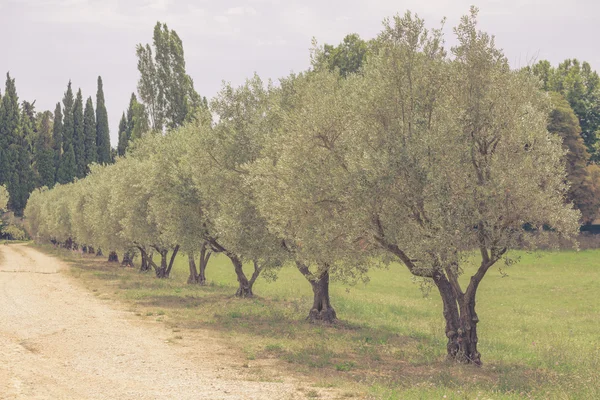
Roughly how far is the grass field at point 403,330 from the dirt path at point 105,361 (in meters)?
2.09

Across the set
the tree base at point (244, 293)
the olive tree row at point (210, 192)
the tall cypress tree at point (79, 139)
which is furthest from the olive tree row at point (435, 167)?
the tall cypress tree at point (79, 139)

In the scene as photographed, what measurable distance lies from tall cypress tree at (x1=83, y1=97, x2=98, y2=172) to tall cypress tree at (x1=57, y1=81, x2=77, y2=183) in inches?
146

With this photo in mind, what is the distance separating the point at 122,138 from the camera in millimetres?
152500

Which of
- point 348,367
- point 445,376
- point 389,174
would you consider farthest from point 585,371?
point 389,174

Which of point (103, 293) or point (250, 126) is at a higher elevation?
point (250, 126)

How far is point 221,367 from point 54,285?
103ft

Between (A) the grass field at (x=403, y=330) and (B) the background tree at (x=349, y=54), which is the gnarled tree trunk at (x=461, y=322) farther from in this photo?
(B) the background tree at (x=349, y=54)

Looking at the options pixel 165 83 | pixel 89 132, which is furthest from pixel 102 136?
pixel 165 83

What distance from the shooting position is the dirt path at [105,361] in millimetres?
15734

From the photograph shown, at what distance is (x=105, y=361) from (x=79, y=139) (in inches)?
5269

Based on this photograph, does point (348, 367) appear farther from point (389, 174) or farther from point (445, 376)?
point (389, 174)

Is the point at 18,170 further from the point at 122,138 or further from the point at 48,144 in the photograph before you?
the point at 122,138

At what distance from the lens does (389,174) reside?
760 inches

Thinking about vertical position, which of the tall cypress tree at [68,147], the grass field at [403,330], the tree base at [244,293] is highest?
the tall cypress tree at [68,147]
